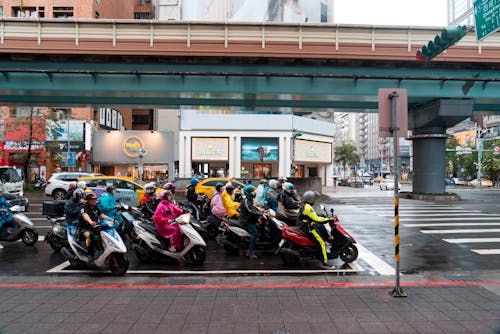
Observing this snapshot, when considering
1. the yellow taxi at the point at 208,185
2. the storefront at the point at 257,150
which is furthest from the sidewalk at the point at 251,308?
the storefront at the point at 257,150

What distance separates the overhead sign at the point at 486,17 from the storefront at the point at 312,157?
36.0 m

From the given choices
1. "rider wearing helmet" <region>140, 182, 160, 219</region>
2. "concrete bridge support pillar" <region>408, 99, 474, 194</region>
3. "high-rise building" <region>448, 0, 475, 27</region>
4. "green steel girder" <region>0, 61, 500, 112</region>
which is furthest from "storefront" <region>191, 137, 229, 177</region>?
"high-rise building" <region>448, 0, 475, 27</region>

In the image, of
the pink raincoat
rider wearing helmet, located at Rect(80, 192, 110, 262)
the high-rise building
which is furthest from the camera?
the high-rise building

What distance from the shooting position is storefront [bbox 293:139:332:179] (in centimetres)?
4388

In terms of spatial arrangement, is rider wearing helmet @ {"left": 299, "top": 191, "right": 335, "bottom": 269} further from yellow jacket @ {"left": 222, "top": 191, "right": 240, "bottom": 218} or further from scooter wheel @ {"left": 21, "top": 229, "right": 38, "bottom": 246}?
scooter wheel @ {"left": 21, "top": 229, "right": 38, "bottom": 246}

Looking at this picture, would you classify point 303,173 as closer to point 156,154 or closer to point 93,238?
point 156,154

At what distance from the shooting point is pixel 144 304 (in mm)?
→ 5184

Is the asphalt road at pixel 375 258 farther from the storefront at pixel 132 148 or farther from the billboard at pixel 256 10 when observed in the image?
the billboard at pixel 256 10

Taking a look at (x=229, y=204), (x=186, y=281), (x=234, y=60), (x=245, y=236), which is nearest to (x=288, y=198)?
(x=229, y=204)

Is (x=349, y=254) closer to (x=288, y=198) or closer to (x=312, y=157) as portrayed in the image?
(x=288, y=198)

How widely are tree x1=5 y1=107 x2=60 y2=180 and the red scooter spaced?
30418 mm

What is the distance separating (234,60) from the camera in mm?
19062

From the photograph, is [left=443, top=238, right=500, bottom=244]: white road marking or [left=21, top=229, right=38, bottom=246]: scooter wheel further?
[left=443, top=238, right=500, bottom=244]: white road marking

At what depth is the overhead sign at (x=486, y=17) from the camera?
6.21m
